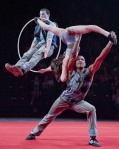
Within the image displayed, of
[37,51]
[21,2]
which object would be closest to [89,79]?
[37,51]

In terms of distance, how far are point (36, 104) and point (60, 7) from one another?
3920mm

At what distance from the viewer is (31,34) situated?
1239 cm

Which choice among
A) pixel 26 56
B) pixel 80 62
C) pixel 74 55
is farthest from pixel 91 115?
pixel 26 56

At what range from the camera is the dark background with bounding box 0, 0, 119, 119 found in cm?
1097

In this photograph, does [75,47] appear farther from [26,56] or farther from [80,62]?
[26,56]

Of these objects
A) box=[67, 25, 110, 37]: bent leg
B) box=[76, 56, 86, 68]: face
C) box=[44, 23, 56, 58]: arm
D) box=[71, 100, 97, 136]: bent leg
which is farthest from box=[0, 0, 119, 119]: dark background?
box=[67, 25, 110, 37]: bent leg

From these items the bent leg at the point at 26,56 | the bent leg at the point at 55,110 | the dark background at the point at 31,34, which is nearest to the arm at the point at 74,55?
the bent leg at the point at 55,110

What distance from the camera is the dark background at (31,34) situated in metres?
11.0

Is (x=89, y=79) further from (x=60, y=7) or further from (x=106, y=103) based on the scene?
(x=60, y=7)

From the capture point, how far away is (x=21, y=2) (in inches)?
498

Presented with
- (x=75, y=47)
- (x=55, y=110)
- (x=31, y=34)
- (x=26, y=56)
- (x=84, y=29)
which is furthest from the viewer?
(x=31, y=34)

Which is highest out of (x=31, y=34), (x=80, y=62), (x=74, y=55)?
(x=31, y=34)

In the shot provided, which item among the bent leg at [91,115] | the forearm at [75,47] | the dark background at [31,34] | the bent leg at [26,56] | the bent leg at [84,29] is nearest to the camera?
the bent leg at [84,29]

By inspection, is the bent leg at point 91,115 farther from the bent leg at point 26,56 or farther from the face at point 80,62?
the bent leg at point 26,56
